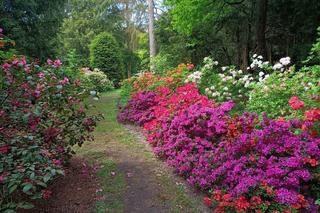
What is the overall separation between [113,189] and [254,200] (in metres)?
1.86

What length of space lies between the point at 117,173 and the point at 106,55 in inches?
687

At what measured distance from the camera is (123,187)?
422 centimetres

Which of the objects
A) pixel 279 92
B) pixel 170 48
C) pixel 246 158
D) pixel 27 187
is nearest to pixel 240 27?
pixel 170 48

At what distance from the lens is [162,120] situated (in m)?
6.20

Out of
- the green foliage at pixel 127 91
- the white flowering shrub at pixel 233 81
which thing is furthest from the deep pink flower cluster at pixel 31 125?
the green foliage at pixel 127 91

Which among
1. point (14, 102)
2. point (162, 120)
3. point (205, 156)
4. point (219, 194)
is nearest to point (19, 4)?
point (162, 120)

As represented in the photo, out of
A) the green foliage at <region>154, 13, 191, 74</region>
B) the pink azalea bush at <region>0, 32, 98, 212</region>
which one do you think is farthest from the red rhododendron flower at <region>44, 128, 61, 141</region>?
the green foliage at <region>154, 13, 191, 74</region>

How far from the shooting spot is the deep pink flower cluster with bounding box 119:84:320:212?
3197mm

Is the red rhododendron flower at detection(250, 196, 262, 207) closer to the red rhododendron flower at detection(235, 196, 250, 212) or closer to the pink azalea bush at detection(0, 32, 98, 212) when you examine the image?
the red rhododendron flower at detection(235, 196, 250, 212)

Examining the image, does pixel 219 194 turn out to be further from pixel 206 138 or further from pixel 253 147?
pixel 206 138

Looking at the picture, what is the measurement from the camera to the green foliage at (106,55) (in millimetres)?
21172

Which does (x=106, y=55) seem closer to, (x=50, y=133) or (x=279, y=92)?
(x=279, y=92)

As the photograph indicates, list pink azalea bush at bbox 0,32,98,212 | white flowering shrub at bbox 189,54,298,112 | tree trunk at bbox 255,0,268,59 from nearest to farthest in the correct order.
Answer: pink azalea bush at bbox 0,32,98,212 → white flowering shrub at bbox 189,54,298,112 → tree trunk at bbox 255,0,268,59

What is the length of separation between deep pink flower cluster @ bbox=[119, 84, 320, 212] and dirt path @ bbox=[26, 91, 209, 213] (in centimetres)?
24
